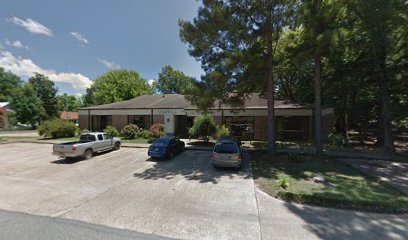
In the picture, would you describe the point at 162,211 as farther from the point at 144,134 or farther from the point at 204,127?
the point at 144,134

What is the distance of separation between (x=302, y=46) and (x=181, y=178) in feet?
32.5

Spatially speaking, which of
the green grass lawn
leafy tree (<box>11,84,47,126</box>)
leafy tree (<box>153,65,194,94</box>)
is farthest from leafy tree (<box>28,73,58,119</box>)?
the green grass lawn

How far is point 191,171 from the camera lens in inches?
381

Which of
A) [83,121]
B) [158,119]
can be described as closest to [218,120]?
[158,119]

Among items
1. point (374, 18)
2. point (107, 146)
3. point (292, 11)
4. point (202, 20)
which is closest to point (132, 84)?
point (107, 146)

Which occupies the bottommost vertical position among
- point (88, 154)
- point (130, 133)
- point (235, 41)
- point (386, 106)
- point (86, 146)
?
point (88, 154)

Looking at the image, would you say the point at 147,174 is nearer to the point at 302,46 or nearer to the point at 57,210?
the point at 57,210

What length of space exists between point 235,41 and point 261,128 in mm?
10450

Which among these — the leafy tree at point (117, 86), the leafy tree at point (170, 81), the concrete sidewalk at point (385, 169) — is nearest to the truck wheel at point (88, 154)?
the concrete sidewalk at point (385, 169)

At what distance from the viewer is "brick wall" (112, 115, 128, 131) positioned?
2409 centimetres

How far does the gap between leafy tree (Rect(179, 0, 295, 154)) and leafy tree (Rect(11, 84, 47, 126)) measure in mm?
41848

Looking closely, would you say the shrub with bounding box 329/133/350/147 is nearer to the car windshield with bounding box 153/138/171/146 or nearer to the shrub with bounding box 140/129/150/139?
the car windshield with bounding box 153/138/171/146

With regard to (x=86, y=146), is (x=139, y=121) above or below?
above

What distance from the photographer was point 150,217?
511 centimetres
